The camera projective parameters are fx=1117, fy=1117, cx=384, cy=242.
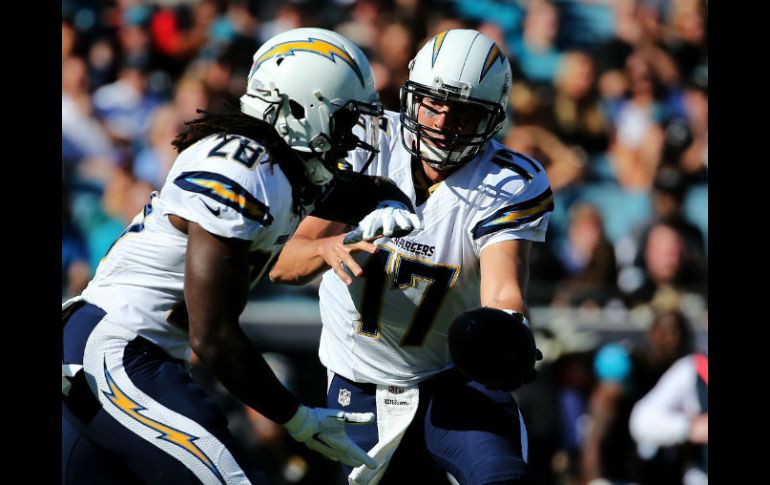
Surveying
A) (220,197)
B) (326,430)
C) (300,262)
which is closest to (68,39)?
(300,262)

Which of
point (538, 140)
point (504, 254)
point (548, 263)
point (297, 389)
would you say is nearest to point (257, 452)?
point (297, 389)

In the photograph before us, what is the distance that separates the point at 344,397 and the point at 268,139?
1202 millimetres

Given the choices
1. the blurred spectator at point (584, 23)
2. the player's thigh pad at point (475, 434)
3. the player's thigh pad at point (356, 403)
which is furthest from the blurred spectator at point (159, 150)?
the player's thigh pad at point (475, 434)

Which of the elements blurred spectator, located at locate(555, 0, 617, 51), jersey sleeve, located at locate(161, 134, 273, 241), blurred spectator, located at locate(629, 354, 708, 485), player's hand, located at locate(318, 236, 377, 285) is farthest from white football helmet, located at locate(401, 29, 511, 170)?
blurred spectator, located at locate(555, 0, 617, 51)

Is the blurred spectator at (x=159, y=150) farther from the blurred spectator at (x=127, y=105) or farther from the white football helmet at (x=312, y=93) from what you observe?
A: the white football helmet at (x=312, y=93)

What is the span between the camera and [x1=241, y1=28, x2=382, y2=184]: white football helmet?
2.97 meters

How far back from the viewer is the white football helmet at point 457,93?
3.58 metres

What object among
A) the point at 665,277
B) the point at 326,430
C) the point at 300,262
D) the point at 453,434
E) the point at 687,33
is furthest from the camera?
the point at 687,33

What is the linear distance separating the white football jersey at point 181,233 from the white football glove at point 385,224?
0.23 meters

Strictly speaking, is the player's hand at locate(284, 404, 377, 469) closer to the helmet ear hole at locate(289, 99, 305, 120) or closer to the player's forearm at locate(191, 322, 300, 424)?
the player's forearm at locate(191, 322, 300, 424)

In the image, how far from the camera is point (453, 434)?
3500 millimetres

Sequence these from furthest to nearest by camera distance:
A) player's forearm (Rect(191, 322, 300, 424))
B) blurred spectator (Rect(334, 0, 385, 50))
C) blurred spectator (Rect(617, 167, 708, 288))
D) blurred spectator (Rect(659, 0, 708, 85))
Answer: blurred spectator (Rect(659, 0, 708, 85))
blurred spectator (Rect(334, 0, 385, 50))
blurred spectator (Rect(617, 167, 708, 288))
player's forearm (Rect(191, 322, 300, 424))

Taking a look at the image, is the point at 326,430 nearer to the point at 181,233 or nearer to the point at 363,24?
the point at 181,233
